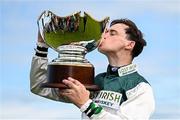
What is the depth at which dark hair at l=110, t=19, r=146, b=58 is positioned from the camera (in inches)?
95.3

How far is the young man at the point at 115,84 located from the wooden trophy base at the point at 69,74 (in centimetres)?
4

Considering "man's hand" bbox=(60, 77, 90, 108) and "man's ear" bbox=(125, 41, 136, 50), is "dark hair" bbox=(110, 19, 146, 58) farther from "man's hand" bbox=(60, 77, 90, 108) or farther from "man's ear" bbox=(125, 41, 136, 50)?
"man's hand" bbox=(60, 77, 90, 108)

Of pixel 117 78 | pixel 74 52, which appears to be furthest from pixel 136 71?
pixel 74 52

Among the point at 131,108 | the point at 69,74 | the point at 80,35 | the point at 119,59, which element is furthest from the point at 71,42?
the point at 131,108

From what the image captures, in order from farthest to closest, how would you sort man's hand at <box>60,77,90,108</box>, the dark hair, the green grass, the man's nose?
the dark hair → the man's nose → the green grass → man's hand at <box>60,77,90,108</box>

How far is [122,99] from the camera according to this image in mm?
2246

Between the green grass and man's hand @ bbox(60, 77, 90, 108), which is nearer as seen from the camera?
man's hand @ bbox(60, 77, 90, 108)

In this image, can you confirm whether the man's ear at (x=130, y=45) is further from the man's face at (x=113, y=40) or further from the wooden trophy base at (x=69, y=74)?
the wooden trophy base at (x=69, y=74)

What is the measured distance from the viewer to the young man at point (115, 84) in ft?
6.89

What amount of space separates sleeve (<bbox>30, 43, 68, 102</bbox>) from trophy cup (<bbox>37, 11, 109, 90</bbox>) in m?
0.15

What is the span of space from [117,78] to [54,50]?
1.11 ft

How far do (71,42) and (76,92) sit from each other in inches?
10.5

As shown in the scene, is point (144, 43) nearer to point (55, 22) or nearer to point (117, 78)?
point (117, 78)

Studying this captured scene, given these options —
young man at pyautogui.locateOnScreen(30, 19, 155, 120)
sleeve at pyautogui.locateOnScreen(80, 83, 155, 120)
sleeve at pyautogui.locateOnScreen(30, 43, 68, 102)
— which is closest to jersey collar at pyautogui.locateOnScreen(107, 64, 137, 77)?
young man at pyautogui.locateOnScreen(30, 19, 155, 120)
